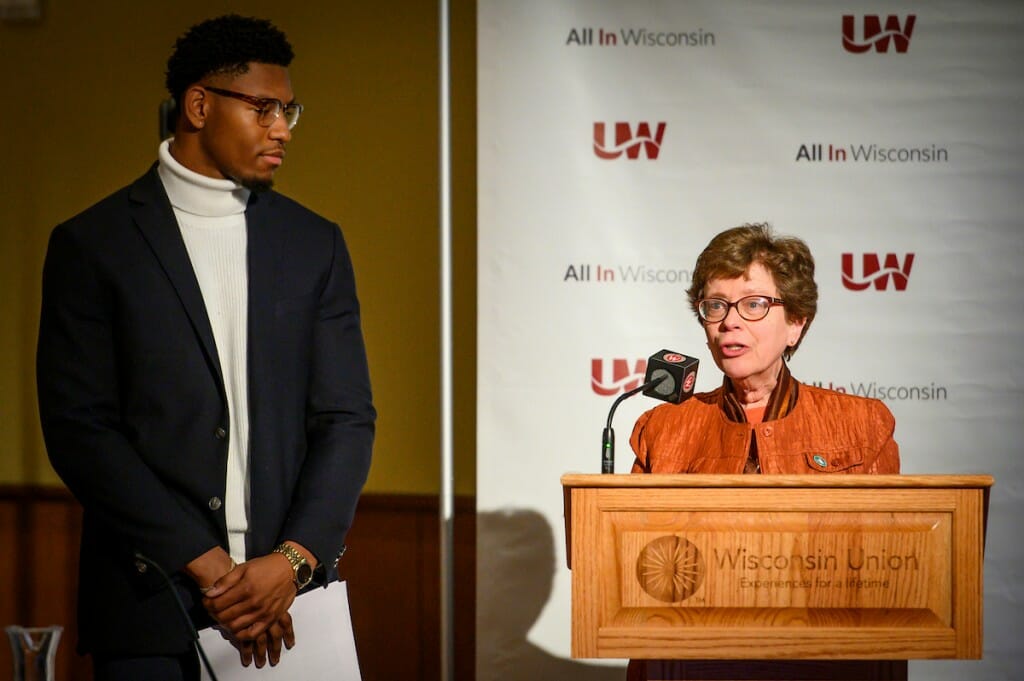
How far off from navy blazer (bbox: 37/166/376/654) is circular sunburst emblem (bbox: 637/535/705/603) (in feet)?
2.92

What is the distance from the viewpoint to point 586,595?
104 inches

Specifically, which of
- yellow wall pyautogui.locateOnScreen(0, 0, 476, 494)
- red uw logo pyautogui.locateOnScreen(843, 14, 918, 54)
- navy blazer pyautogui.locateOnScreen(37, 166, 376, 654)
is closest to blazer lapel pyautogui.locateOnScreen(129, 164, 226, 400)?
navy blazer pyautogui.locateOnScreen(37, 166, 376, 654)

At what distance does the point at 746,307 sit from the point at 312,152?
1359 mm

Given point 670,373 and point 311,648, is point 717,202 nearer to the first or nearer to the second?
point 670,373

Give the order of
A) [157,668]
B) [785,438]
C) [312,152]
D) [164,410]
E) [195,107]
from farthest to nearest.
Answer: [312,152], [785,438], [195,107], [164,410], [157,668]

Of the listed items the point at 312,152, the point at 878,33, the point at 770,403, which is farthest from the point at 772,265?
the point at 312,152

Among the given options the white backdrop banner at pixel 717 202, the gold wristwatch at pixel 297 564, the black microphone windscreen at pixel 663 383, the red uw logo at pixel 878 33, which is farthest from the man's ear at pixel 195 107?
the red uw logo at pixel 878 33

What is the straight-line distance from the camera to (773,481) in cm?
265

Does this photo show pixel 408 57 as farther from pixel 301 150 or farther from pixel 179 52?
pixel 179 52

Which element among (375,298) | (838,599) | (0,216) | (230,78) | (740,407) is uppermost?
(230,78)

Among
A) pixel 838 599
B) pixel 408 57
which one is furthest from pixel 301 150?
pixel 838 599

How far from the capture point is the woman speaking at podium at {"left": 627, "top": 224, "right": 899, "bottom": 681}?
3.28 meters

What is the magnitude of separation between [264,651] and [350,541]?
77cm

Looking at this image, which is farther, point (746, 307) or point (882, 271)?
point (882, 271)
